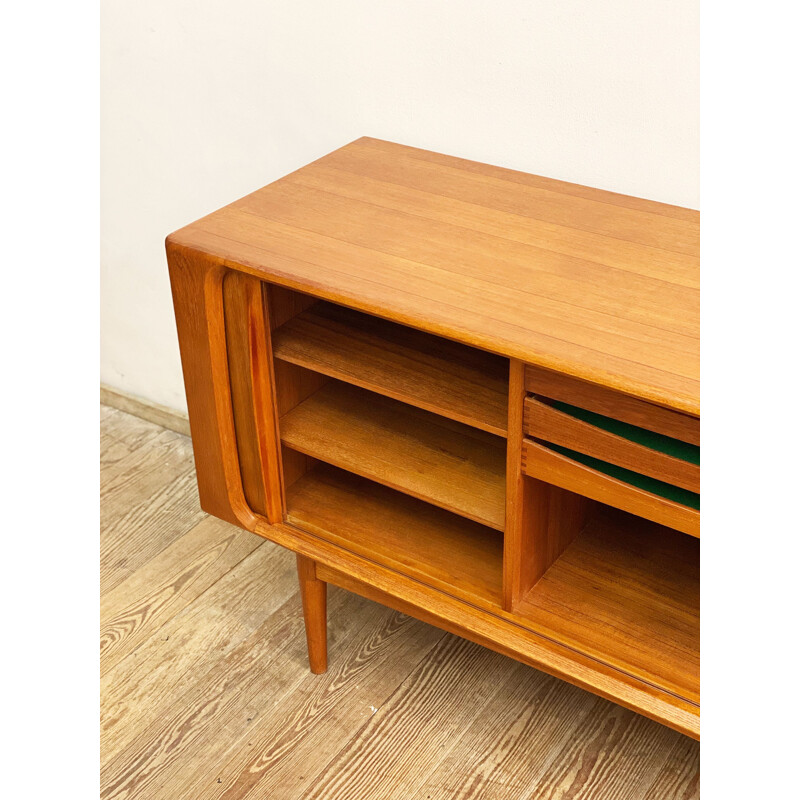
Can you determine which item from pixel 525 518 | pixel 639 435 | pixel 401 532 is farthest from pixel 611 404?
pixel 401 532

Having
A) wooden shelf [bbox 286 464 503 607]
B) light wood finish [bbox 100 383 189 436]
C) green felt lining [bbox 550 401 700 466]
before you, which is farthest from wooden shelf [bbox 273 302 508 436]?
light wood finish [bbox 100 383 189 436]

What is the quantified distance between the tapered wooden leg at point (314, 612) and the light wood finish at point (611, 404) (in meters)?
0.64

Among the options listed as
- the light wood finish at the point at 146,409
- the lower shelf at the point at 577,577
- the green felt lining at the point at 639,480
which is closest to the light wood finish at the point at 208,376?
the lower shelf at the point at 577,577

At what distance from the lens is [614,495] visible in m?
1.11

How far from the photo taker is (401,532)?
1.45 metres

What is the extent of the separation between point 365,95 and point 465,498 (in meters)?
0.75

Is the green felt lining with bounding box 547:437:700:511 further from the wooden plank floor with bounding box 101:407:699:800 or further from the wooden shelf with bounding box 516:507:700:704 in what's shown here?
the wooden plank floor with bounding box 101:407:699:800

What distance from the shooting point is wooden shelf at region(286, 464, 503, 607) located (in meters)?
1.36

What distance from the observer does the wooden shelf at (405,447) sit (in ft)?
4.33

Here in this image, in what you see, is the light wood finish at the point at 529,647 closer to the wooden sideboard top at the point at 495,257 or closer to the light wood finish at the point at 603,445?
the light wood finish at the point at 603,445

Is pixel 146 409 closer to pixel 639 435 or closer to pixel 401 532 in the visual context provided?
pixel 401 532

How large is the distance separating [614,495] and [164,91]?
1289mm

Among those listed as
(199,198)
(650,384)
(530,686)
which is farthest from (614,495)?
(199,198)
